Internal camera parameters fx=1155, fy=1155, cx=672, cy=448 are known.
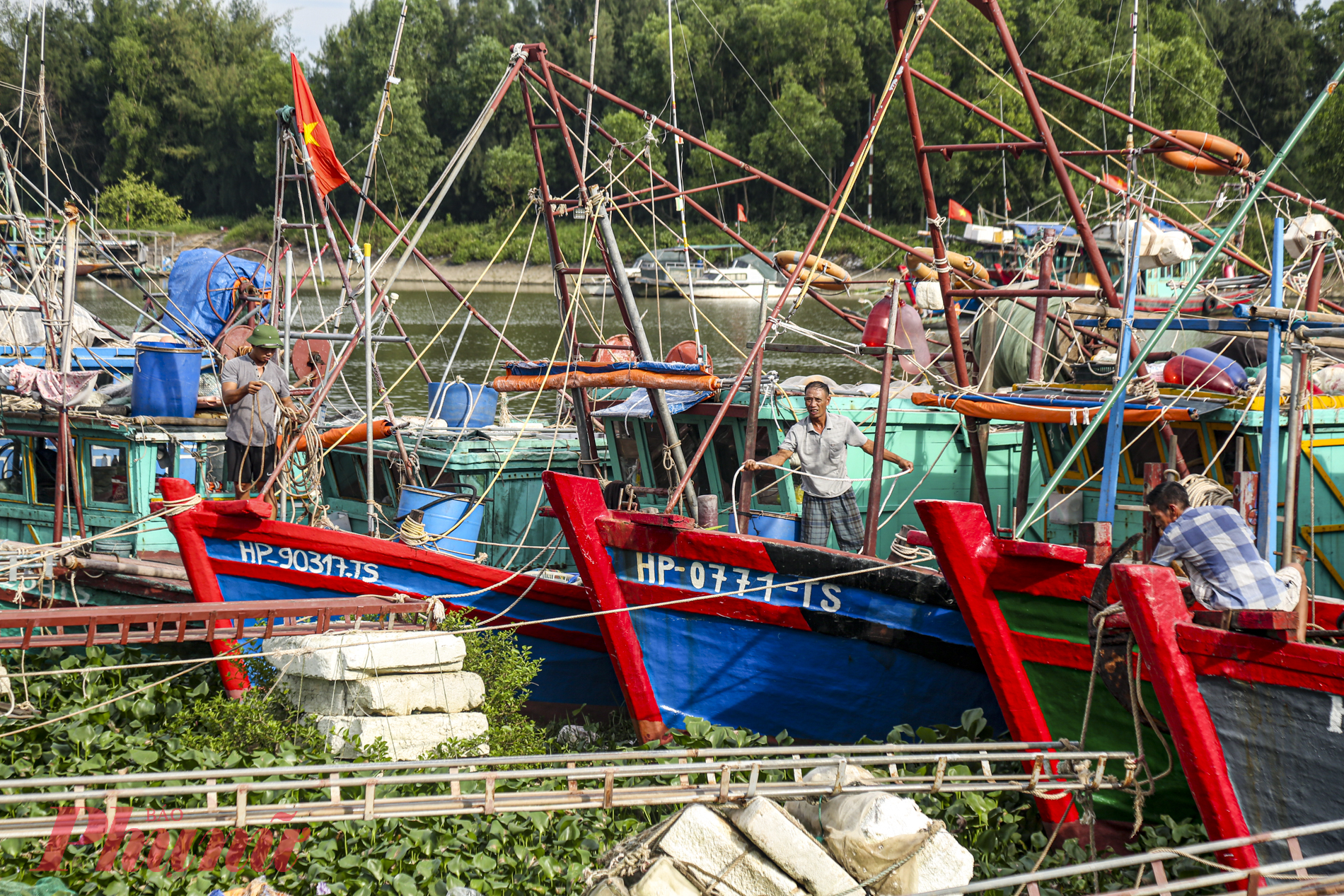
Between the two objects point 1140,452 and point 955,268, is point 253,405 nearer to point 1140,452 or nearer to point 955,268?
point 955,268

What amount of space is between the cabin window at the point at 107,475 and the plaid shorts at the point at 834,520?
6.69m

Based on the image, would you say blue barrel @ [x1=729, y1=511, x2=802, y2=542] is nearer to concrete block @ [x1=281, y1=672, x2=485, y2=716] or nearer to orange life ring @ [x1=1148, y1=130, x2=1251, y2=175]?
concrete block @ [x1=281, y1=672, x2=485, y2=716]

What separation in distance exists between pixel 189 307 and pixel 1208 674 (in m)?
13.0

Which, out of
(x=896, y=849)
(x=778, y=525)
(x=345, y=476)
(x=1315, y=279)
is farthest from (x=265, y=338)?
(x=1315, y=279)

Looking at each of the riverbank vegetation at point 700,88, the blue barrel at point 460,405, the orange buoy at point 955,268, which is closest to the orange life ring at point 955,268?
the orange buoy at point 955,268

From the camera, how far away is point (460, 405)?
11.9 metres

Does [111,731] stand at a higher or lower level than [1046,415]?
lower

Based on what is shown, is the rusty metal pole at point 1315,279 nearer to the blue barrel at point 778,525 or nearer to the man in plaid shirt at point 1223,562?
the man in plaid shirt at point 1223,562

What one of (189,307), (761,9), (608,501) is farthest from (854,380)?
(761,9)

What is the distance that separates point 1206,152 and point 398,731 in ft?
23.7

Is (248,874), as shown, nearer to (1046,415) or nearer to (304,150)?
(1046,415)

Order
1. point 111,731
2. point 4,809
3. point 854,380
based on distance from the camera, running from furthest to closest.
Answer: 1. point 854,380
2. point 111,731
3. point 4,809

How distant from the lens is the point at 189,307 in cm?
1473

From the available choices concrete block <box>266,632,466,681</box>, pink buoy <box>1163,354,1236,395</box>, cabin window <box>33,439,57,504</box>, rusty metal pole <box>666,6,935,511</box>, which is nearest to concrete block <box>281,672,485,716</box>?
concrete block <box>266,632,466,681</box>
